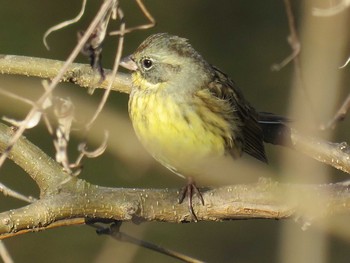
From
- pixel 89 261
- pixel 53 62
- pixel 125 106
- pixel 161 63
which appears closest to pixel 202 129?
pixel 161 63

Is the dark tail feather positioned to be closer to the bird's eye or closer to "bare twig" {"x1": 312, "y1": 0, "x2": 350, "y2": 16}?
the bird's eye

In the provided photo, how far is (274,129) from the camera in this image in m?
3.11

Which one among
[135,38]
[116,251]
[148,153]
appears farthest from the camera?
[135,38]

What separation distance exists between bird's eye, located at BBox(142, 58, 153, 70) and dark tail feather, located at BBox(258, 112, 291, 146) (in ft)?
1.34

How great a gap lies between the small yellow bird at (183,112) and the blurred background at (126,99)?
0.74ft

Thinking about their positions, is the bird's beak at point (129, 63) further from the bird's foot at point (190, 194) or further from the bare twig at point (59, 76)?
the bare twig at point (59, 76)

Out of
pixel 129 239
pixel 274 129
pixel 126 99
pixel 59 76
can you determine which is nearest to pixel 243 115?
pixel 274 129

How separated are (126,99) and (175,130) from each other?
9.55 feet

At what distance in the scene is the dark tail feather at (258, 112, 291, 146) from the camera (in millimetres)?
2949

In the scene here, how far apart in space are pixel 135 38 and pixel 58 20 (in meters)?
0.52

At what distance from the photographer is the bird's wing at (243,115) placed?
3.28 metres

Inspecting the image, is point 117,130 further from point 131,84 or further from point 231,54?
point 231,54

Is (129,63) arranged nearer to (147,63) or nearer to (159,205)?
(147,63)

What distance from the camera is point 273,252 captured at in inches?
214
